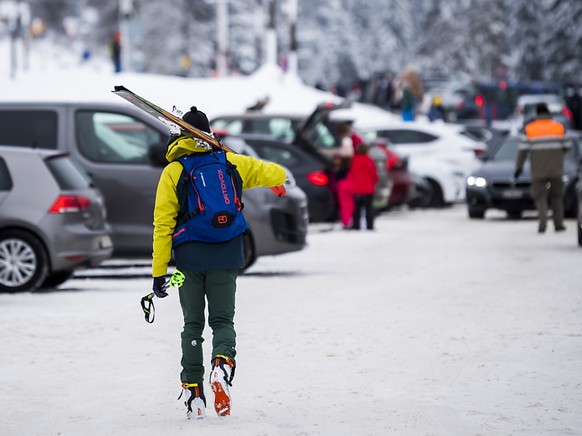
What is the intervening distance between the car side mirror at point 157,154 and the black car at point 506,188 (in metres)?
10.0

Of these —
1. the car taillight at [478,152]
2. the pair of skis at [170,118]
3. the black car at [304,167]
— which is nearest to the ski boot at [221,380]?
the pair of skis at [170,118]

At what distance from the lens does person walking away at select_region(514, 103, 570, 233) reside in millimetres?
21359

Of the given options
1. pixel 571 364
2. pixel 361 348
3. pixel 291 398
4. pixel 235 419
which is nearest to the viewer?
pixel 235 419

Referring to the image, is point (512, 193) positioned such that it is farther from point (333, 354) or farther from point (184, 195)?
point (184, 195)

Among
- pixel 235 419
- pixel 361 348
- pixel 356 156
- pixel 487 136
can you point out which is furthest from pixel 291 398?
pixel 487 136

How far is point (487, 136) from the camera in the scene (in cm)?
4350

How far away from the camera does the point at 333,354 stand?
1029 cm

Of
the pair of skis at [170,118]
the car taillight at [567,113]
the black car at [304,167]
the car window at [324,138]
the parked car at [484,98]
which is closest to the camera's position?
the pair of skis at [170,118]

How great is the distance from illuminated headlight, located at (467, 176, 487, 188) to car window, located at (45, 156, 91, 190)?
11590mm

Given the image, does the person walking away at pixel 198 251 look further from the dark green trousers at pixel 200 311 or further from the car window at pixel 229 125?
the car window at pixel 229 125

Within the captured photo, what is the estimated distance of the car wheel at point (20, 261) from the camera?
1416cm

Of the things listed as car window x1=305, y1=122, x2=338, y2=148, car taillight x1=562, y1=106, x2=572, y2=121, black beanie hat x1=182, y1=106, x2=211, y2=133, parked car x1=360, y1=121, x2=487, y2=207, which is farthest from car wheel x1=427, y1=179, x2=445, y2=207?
black beanie hat x1=182, y1=106, x2=211, y2=133

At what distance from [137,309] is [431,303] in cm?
246

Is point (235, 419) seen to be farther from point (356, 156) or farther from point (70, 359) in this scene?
point (356, 156)
